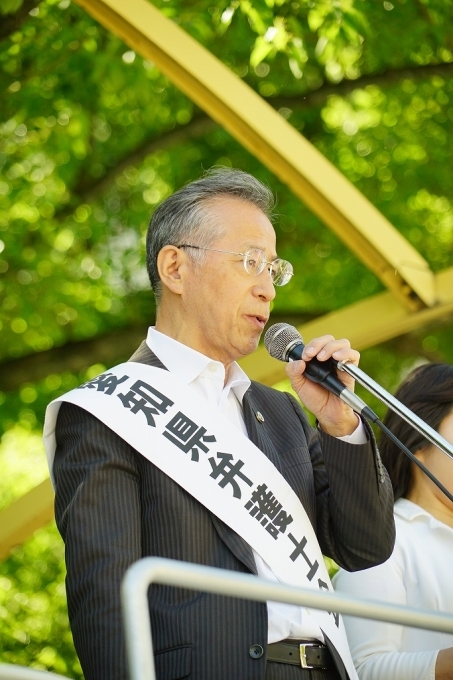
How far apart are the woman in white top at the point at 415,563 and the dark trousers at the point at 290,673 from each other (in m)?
0.38

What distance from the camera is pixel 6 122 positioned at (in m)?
6.70

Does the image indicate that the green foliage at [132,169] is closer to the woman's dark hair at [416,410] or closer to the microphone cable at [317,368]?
the woman's dark hair at [416,410]

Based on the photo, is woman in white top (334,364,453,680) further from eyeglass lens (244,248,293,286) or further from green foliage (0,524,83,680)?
green foliage (0,524,83,680)

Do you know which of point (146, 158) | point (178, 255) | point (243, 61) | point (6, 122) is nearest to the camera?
point (178, 255)

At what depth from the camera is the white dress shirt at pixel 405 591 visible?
322 cm

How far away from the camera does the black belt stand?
2779mm

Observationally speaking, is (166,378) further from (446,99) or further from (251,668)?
(446,99)

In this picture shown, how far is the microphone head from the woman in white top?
0.83m

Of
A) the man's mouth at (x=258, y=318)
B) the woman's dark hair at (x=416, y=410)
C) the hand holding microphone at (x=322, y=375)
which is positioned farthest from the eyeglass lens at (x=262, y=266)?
the woman's dark hair at (x=416, y=410)

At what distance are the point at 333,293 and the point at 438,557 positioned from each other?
4.98 m

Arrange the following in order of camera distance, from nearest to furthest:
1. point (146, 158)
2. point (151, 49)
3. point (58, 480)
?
point (58, 480) → point (151, 49) → point (146, 158)

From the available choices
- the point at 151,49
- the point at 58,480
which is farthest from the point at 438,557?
the point at 151,49

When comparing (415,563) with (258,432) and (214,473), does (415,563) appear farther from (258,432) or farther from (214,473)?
(214,473)

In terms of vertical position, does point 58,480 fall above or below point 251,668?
above
